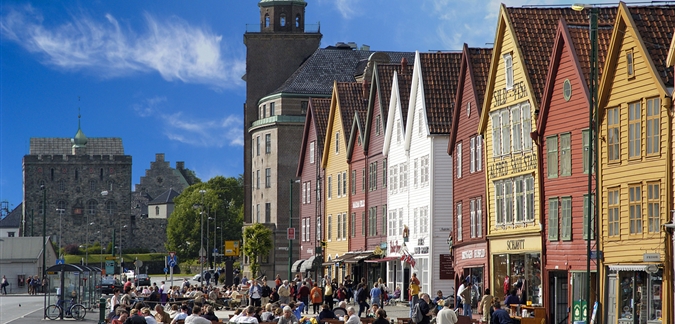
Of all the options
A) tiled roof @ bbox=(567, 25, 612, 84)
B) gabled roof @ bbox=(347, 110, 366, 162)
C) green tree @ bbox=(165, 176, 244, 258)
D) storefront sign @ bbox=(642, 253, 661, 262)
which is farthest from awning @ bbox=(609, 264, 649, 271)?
green tree @ bbox=(165, 176, 244, 258)

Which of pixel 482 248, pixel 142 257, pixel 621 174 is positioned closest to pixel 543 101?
pixel 621 174

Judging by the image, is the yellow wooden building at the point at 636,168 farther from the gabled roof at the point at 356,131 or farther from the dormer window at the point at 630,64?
the gabled roof at the point at 356,131

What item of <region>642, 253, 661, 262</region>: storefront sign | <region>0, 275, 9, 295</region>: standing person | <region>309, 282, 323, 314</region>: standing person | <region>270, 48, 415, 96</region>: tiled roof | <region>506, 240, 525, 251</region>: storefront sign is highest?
<region>270, 48, 415, 96</region>: tiled roof

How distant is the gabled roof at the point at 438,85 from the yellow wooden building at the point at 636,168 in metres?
19.1

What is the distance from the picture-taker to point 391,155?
66.5m

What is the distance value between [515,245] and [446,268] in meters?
11.9

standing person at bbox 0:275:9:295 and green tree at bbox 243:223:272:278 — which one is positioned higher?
green tree at bbox 243:223:272:278

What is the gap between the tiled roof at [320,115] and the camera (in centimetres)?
8412

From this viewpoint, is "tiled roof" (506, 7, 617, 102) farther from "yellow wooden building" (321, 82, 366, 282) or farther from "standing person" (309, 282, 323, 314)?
"yellow wooden building" (321, 82, 366, 282)

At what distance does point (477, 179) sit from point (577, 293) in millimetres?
11621

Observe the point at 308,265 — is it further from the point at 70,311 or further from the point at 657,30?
the point at 657,30

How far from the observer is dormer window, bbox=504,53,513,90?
156 ft

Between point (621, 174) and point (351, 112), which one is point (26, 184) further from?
point (621, 174)

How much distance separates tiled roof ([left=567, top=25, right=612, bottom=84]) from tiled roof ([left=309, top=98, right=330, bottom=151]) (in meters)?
42.2
